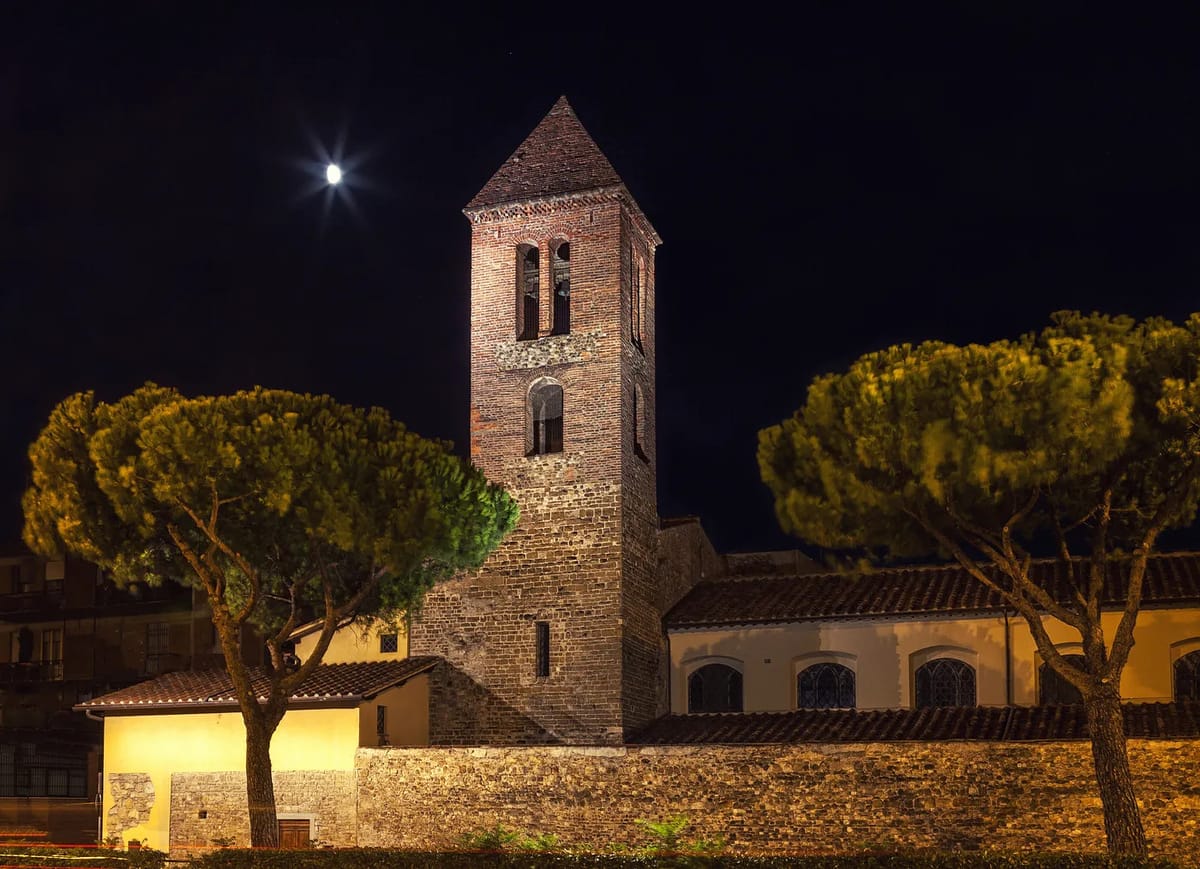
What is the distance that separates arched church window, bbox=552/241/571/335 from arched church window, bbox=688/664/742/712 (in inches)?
352

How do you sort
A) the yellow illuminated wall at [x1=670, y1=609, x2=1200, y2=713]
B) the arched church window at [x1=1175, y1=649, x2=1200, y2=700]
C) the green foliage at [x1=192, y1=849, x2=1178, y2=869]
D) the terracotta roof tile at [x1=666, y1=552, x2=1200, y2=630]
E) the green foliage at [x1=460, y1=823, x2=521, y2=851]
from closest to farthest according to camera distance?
the green foliage at [x1=192, y1=849, x2=1178, y2=869] → the green foliage at [x1=460, y1=823, x2=521, y2=851] → the arched church window at [x1=1175, y1=649, x2=1200, y2=700] → the yellow illuminated wall at [x1=670, y1=609, x2=1200, y2=713] → the terracotta roof tile at [x1=666, y1=552, x2=1200, y2=630]

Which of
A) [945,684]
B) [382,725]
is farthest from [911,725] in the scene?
[382,725]

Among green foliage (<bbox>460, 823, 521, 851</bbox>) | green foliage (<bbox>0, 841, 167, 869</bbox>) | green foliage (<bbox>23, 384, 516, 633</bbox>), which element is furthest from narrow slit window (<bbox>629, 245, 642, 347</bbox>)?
green foliage (<bbox>0, 841, 167, 869</bbox>)

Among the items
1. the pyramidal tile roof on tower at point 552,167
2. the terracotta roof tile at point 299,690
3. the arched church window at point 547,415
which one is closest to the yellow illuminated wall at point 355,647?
the terracotta roof tile at point 299,690

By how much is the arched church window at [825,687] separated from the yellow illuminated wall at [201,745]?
33.2 feet

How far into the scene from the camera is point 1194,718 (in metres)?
27.6

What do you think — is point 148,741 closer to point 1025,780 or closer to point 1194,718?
point 1025,780

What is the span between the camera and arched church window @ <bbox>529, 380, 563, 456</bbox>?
34719 millimetres

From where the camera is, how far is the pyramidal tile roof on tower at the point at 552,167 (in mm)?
35062

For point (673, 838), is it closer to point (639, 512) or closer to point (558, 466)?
point (639, 512)

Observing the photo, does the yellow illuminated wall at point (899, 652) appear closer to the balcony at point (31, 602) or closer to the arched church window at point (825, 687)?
the arched church window at point (825, 687)

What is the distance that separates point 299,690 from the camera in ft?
104

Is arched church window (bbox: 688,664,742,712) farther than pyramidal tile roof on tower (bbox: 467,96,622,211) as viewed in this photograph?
No

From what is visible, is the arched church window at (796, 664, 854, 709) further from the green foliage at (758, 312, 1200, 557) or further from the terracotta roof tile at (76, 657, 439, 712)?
the green foliage at (758, 312, 1200, 557)
